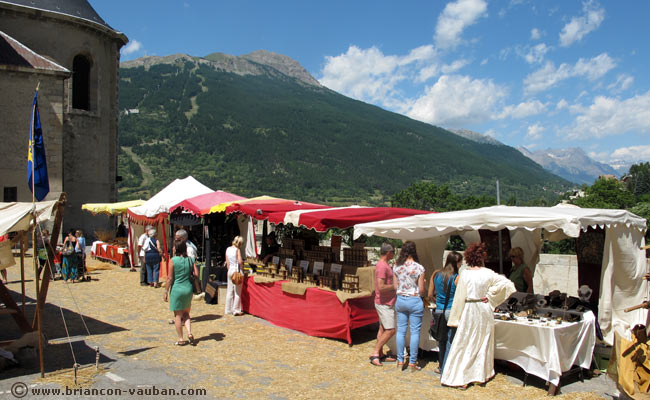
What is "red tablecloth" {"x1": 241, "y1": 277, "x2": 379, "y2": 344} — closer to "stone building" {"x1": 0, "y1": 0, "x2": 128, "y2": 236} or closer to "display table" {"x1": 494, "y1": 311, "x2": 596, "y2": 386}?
"display table" {"x1": 494, "y1": 311, "x2": 596, "y2": 386}

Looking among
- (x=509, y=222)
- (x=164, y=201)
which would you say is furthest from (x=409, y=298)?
(x=164, y=201)

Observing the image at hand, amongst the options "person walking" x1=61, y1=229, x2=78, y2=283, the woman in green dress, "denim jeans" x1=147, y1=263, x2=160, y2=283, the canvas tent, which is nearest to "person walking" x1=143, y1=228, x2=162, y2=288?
"denim jeans" x1=147, y1=263, x2=160, y2=283

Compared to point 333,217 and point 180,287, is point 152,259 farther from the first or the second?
point 333,217

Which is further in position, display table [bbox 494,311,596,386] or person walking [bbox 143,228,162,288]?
person walking [bbox 143,228,162,288]

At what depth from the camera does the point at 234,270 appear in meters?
9.73

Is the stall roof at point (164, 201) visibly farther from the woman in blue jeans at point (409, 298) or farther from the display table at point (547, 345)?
the display table at point (547, 345)

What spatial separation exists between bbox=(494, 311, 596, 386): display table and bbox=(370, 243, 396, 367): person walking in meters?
1.36

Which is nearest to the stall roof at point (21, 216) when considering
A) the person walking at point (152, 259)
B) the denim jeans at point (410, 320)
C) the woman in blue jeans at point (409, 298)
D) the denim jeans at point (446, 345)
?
the woman in blue jeans at point (409, 298)

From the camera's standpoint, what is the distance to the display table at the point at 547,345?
578 centimetres

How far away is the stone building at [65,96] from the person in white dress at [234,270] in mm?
17239

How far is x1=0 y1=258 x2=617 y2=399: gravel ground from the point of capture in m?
5.72

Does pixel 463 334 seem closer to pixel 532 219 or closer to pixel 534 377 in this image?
pixel 534 377

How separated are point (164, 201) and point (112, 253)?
5.08 metres

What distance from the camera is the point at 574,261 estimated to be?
520 inches
